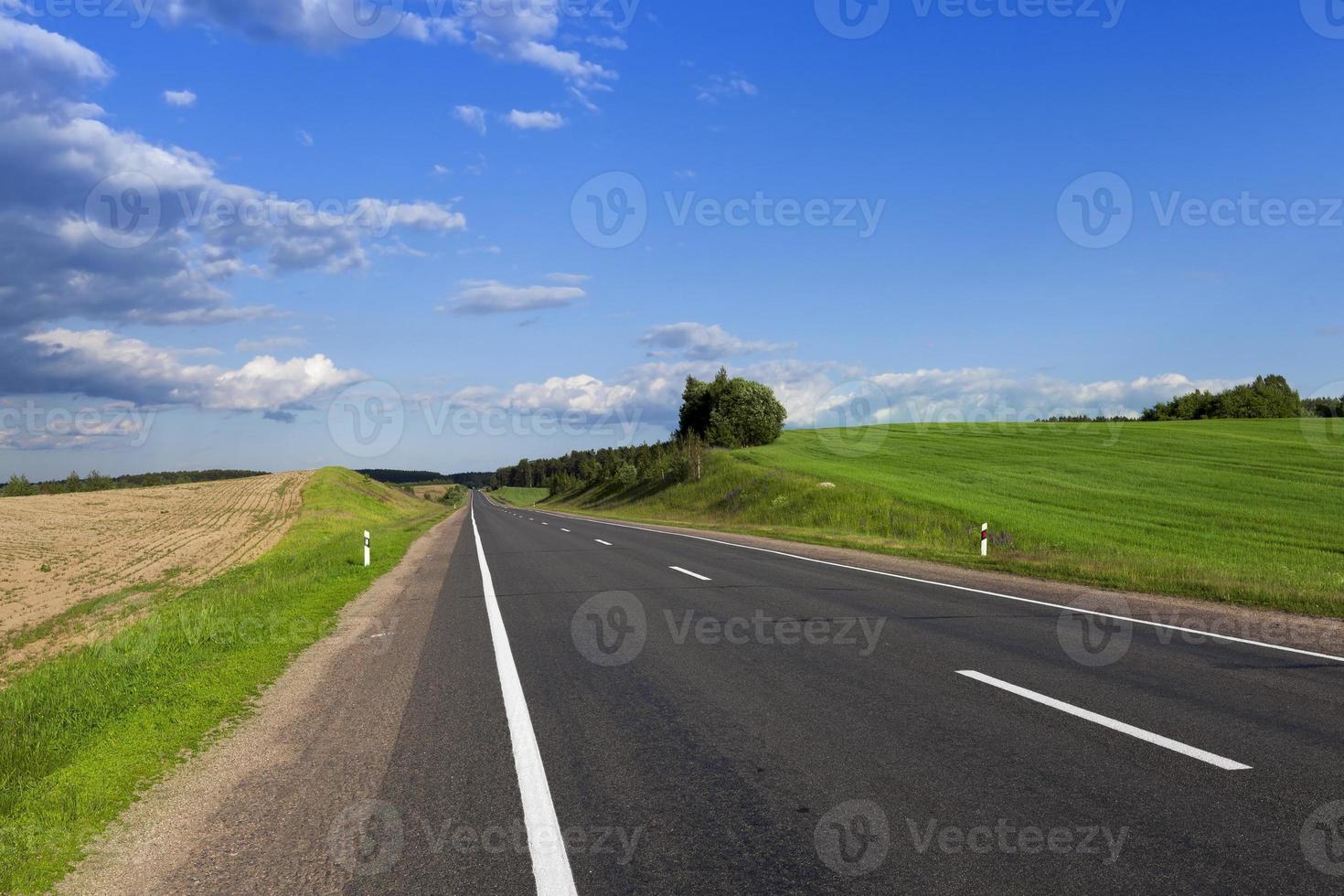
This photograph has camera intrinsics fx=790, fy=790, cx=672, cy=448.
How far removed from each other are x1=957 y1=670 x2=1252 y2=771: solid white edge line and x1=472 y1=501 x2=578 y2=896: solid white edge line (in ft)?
12.9

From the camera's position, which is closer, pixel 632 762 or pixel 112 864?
pixel 112 864

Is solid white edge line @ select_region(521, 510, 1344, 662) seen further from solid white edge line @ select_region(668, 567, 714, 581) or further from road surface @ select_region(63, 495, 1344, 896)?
solid white edge line @ select_region(668, 567, 714, 581)

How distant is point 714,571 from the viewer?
16016 mm

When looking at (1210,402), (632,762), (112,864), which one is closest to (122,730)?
(112,864)

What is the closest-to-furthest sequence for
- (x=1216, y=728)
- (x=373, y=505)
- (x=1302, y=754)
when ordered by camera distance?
(x=1302, y=754) → (x=1216, y=728) → (x=373, y=505)

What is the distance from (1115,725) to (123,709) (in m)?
7.83

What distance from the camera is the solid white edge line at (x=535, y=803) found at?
3641 mm

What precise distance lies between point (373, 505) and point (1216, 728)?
235 feet

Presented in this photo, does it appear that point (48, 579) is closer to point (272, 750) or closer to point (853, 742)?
point (272, 750)
